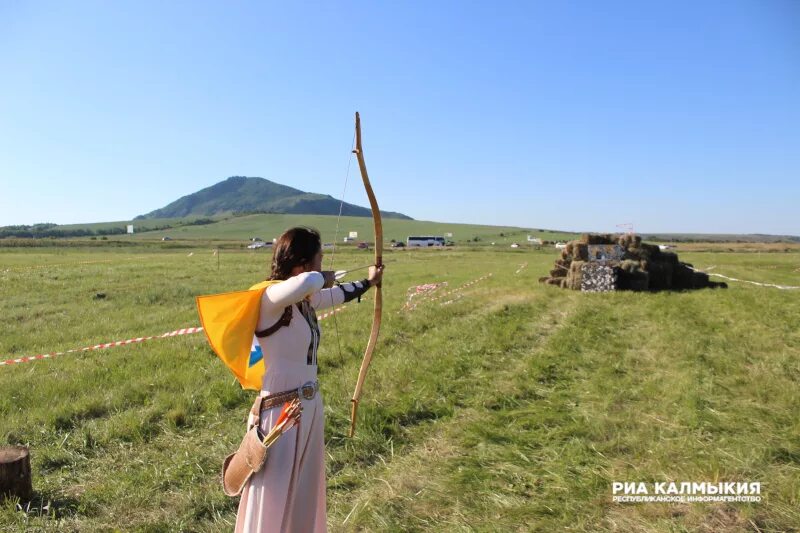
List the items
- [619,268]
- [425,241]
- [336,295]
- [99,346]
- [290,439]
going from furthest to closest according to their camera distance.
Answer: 1. [425,241]
2. [619,268]
3. [99,346]
4. [336,295]
5. [290,439]

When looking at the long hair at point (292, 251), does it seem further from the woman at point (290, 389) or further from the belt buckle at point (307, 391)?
the belt buckle at point (307, 391)

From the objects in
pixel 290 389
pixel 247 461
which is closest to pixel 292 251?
Answer: pixel 290 389

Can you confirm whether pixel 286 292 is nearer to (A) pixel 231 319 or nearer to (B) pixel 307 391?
(A) pixel 231 319

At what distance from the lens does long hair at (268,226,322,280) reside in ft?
11.4

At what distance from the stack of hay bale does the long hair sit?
53.5 feet

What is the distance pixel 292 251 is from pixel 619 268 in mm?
16845

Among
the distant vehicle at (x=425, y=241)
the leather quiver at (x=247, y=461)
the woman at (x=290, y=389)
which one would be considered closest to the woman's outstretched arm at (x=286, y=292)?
the woman at (x=290, y=389)

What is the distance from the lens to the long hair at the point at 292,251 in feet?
11.4

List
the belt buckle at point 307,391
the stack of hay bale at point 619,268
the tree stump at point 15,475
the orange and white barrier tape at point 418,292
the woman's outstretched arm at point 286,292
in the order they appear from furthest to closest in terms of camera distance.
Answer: the stack of hay bale at point 619,268, the orange and white barrier tape at point 418,292, the tree stump at point 15,475, the belt buckle at point 307,391, the woman's outstretched arm at point 286,292

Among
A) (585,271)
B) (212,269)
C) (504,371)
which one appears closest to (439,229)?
(212,269)

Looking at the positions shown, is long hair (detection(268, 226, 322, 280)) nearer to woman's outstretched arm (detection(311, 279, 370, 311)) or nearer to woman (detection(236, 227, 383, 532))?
woman (detection(236, 227, 383, 532))

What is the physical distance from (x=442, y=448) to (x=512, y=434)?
0.79 meters

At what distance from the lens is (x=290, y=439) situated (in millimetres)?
3270

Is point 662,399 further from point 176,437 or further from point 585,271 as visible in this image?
point 585,271
